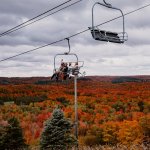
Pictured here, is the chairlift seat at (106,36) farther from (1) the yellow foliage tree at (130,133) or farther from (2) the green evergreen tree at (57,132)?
(1) the yellow foliage tree at (130,133)

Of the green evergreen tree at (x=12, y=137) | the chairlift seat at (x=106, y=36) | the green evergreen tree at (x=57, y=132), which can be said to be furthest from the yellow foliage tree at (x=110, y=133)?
the chairlift seat at (x=106, y=36)

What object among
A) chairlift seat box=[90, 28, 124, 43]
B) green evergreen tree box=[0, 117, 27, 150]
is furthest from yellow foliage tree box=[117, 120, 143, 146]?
chairlift seat box=[90, 28, 124, 43]

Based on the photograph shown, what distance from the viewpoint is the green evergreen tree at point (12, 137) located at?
56.8 metres

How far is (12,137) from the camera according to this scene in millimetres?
57688

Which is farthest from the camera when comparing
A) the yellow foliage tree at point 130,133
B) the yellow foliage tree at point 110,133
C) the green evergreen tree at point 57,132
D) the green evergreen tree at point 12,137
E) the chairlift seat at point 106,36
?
the yellow foliage tree at point 110,133

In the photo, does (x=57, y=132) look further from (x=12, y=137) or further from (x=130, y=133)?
(x=130, y=133)

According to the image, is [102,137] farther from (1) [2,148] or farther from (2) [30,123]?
(2) [30,123]

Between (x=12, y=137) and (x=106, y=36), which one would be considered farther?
(x=12, y=137)

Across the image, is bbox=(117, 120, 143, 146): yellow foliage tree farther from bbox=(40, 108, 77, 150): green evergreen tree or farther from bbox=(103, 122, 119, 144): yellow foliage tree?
bbox=(40, 108, 77, 150): green evergreen tree

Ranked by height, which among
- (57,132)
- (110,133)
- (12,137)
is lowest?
(110,133)

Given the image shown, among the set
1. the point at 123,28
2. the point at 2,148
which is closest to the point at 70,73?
the point at 123,28

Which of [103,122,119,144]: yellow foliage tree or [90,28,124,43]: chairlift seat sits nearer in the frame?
[90,28,124,43]: chairlift seat

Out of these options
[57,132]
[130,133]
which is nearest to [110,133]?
[130,133]

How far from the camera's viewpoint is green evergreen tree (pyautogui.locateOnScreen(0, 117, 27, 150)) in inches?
2235
